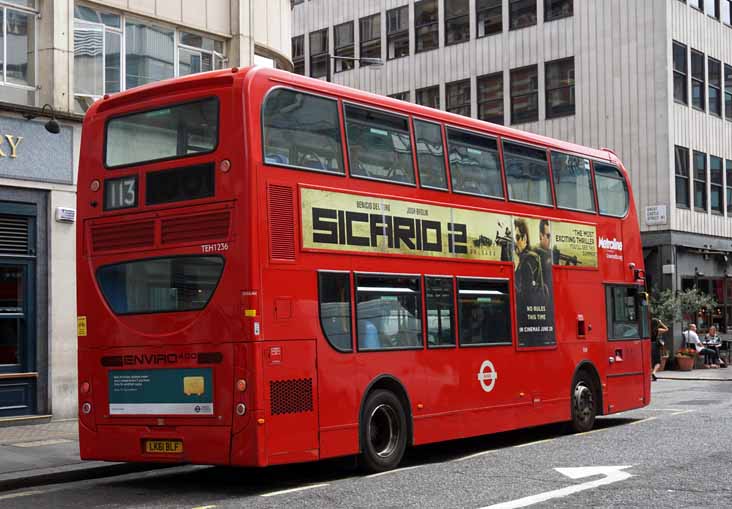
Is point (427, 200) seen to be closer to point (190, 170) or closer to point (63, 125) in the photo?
point (190, 170)

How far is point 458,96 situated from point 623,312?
2409cm

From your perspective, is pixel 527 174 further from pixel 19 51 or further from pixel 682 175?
pixel 682 175

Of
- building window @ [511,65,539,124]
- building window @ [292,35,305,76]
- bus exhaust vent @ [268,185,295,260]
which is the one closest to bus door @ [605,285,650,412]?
bus exhaust vent @ [268,185,295,260]

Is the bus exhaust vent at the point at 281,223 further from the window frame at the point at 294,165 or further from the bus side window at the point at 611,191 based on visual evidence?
the bus side window at the point at 611,191

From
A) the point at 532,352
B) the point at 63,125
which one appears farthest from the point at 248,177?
the point at 63,125

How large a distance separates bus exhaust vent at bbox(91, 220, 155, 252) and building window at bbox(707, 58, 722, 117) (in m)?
31.0

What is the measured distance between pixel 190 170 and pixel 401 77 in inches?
1270

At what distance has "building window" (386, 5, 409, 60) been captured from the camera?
42.7m

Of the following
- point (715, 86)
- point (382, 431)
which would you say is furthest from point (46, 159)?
point (715, 86)

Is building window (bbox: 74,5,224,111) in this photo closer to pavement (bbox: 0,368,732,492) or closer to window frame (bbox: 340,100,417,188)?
pavement (bbox: 0,368,732,492)

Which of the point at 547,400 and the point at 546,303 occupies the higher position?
the point at 546,303

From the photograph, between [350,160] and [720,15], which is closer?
Answer: [350,160]

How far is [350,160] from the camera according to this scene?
1205cm

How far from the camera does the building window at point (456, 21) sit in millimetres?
40500
